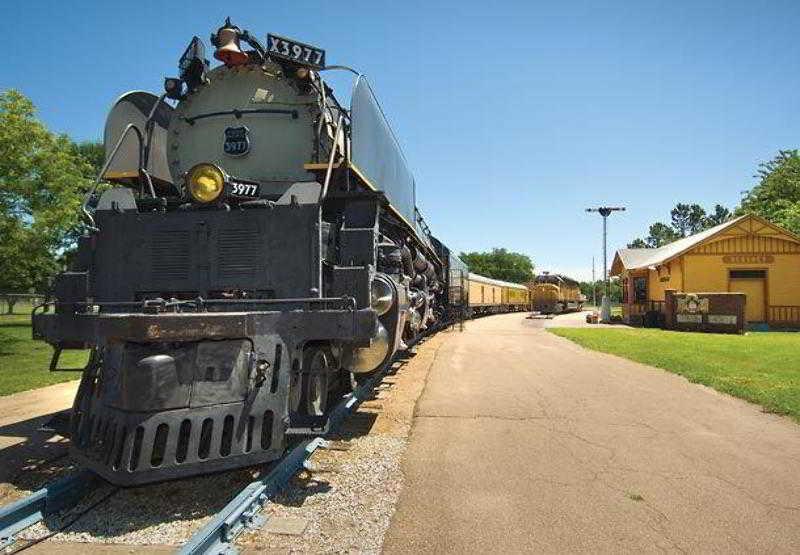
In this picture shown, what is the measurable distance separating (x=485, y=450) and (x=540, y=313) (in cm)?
3564

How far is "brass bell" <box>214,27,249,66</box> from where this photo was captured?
5.38m

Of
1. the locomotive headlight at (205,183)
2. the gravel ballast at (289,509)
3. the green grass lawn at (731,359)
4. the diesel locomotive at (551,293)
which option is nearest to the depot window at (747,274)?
the green grass lawn at (731,359)

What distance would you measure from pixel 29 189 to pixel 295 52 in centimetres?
1321

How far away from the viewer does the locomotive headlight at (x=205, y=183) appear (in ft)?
14.5

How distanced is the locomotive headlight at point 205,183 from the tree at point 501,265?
101 meters

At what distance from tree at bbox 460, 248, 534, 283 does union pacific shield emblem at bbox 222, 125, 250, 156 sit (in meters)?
99.7

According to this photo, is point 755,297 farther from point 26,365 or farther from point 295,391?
point 26,365

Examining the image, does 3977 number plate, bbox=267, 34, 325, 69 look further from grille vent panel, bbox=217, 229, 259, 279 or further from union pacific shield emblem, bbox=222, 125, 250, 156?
grille vent panel, bbox=217, 229, 259, 279

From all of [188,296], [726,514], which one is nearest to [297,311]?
[188,296]

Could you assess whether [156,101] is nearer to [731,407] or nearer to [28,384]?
[28,384]

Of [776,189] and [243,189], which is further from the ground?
[776,189]

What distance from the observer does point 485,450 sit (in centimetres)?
506

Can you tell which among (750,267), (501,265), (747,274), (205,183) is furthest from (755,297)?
(501,265)

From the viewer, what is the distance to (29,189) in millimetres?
14555
